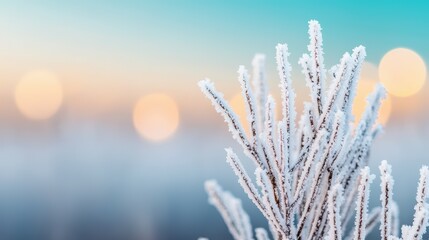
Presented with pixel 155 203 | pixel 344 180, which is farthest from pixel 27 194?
pixel 344 180

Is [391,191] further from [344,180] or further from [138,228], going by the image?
[138,228]

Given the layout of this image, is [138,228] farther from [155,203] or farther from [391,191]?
[391,191]

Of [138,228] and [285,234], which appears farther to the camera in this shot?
[138,228]

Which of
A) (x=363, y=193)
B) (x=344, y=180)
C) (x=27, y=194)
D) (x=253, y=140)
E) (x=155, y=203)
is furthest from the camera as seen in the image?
(x=27, y=194)

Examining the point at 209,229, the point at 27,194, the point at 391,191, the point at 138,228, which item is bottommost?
the point at 391,191

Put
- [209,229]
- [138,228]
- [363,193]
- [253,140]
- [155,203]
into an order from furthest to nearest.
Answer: [155,203] → [138,228] → [209,229] → [253,140] → [363,193]

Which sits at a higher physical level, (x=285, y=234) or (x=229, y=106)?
(x=229, y=106)
